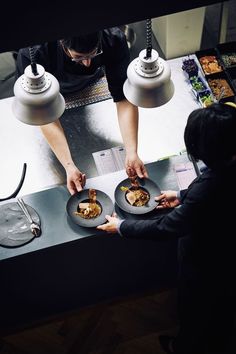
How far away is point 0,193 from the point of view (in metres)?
2.90

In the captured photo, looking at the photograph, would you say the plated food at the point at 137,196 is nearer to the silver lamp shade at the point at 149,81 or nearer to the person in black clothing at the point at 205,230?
the person in black clothing at the point at 205,230

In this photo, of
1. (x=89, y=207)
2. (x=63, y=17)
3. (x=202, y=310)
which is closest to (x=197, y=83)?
(x=89, y=207)

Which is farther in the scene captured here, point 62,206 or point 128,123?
point 128,123

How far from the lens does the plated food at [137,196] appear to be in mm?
2629

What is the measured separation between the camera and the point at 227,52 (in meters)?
3.47

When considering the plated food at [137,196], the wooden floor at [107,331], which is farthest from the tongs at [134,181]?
the wooden floor at [107,331]

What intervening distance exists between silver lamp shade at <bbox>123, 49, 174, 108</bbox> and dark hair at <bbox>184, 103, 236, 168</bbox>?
265 mm

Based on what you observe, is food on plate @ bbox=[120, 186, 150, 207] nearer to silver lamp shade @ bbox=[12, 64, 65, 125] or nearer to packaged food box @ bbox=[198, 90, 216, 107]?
silver lamp shade @ bbox=[12, 64, 65, 125]

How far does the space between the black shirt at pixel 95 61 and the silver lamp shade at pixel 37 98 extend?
72 cm

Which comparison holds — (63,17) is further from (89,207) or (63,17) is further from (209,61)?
(209,61)

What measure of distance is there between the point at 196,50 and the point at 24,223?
1.98 metres

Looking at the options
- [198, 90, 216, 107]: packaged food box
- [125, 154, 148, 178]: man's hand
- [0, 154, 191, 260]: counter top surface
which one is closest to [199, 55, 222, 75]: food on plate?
[198, 90, 216, 107]: packaged food box

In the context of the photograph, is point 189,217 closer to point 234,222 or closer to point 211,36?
point 234,222

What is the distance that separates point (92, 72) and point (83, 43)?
2.40 ft
